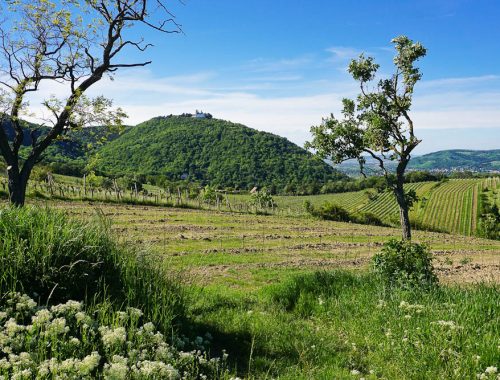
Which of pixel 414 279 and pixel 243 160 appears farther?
pixel 243 160

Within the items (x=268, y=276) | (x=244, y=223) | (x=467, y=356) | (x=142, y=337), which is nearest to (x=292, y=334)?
(x=467, y=356)

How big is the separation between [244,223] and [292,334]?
33.3 meters

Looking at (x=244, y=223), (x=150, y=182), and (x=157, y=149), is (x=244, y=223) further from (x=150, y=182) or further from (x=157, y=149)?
(x=157, y=149)

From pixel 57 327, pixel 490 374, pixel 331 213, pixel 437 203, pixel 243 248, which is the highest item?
pixel 57 327

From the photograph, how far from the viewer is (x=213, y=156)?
5719 inches

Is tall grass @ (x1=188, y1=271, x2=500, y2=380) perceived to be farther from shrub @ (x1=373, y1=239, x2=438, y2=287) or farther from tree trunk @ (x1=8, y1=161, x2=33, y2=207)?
tree trunk @ (x1=8, y1=161, x2=33, y2=207)

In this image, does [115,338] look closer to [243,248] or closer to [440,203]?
[243,248]

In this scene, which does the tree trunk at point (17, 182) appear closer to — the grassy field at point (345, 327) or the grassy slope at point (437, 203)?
the grassy field at point (345, 327)

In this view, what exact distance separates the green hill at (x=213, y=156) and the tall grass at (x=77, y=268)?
122 metres

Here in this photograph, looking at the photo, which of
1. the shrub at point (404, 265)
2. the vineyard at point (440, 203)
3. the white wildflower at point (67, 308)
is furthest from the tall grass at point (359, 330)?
the vineyard at point (440, 203)

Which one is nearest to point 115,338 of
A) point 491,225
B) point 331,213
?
point 331,213

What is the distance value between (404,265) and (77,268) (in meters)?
6.93

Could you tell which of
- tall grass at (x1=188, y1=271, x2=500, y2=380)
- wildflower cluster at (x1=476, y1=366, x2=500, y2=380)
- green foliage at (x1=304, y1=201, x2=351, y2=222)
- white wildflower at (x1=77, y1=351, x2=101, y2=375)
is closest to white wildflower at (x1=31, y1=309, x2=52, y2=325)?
white wildflower at (x1=77, y1=351, x2=101, y2=375)

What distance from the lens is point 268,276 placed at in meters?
16.3
